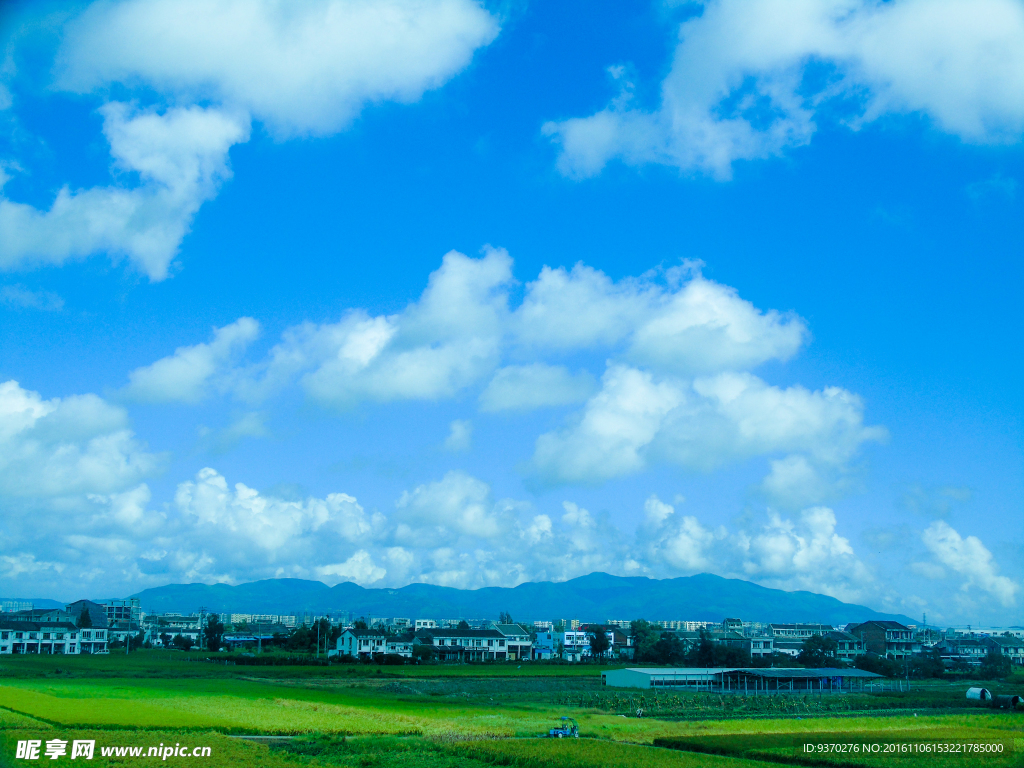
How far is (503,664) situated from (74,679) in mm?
49371

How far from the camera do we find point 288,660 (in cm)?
8444

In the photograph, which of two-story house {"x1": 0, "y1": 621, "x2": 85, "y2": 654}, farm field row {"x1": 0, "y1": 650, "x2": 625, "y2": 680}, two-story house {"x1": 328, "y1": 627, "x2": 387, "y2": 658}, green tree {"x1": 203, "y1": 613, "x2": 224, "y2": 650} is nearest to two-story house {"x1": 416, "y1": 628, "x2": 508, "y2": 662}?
two-story house {"x1": 328, "y1": 627, "x2": 387, "y2": 658}

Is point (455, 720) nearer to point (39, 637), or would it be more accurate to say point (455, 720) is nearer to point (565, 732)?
point (565, 732)

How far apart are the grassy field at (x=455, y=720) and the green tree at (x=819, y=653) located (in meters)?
21.5

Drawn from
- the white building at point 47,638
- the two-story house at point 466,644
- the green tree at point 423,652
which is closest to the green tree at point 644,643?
the two-story house at point 466,644

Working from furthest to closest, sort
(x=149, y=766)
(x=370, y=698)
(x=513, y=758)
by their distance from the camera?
1. (x=370, y=698)
2. (x=513, y=758)
3. (x=149, y=766)

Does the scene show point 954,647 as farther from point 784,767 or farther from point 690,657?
point 784,767

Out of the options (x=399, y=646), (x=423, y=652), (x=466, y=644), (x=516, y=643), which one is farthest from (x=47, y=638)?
(x=516, y=643)

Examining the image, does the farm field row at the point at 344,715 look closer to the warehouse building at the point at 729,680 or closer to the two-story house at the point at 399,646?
the warehouse building at the point at 729,680

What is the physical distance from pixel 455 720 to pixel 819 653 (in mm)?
64314

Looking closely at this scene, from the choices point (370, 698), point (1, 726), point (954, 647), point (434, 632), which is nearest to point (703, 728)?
point (370, 698)

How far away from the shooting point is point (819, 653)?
89.2 meters

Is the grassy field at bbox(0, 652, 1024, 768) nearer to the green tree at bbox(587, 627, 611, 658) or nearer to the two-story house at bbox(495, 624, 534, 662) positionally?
the green tree at bbox(587, 627, 611, 658)

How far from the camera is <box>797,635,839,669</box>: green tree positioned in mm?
85719
